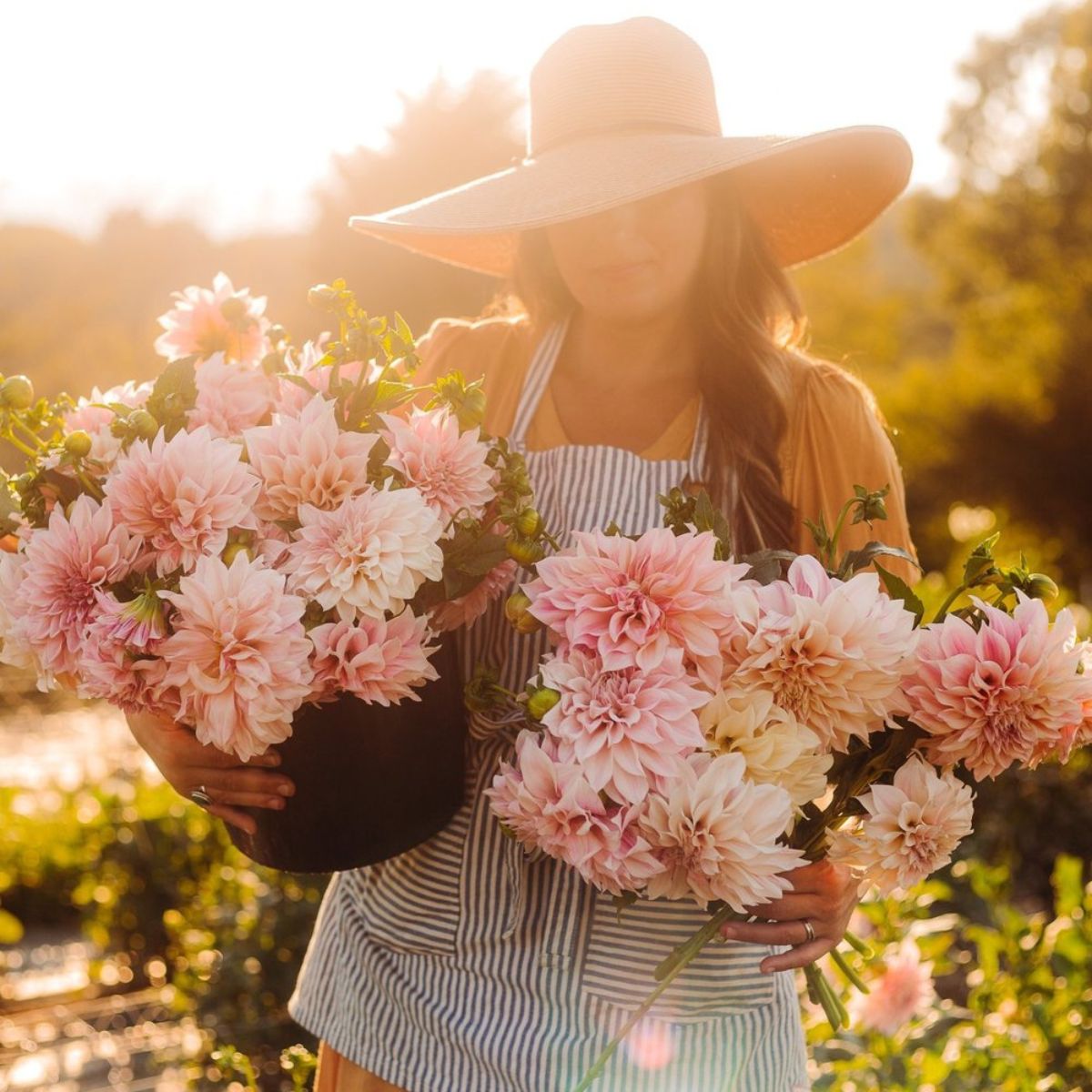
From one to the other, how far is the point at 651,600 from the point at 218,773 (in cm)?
53

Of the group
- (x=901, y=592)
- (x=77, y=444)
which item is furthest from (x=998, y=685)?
(x=77, y=444)

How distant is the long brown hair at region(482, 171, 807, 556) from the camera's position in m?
1.51

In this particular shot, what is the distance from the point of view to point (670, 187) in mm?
1411

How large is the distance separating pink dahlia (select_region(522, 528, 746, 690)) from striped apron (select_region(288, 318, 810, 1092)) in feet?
1.13

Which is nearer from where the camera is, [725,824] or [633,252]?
[725,824]

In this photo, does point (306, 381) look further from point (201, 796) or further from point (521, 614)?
point (201, 796)

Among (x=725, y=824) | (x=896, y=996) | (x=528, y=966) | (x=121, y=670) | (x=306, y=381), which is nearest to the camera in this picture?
(x=725, y=824)

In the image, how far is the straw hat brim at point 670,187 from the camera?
1.46 m

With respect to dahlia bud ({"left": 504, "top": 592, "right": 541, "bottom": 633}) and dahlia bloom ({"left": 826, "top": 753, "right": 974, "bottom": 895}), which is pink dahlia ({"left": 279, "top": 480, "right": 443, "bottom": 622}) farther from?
dahlia bloom ({"left": 826, "top": 753, "right": 974, "bottom": 895})

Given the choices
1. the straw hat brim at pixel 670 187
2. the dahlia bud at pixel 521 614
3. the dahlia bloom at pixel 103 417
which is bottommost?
the dahlia bud at pixel 521 614

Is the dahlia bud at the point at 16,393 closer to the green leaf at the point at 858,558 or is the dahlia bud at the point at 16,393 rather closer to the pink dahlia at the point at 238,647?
the pink dahlia at the point at 238,647

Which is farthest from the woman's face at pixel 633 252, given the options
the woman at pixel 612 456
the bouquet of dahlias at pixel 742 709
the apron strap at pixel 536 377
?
the bouquet of dahlias at pixel 742 709

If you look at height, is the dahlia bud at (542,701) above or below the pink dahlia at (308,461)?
below

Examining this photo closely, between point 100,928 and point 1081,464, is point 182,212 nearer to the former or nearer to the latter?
point 1081,464
